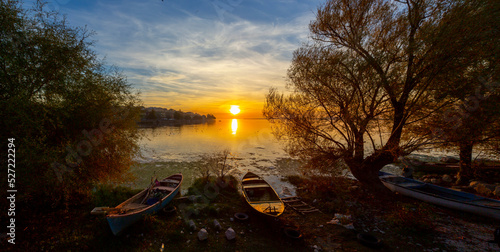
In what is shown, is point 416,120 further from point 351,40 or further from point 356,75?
point 351,40

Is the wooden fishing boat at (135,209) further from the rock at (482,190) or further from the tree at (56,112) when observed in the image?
the rock at (482,190)

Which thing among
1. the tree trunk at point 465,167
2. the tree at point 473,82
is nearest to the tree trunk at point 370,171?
the tree at point 473,82

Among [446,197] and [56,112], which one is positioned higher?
[56,112]

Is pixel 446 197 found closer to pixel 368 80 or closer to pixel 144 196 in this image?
pixel 368 80

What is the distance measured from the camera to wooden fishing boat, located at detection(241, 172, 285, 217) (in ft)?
29.5

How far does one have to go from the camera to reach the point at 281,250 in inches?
284

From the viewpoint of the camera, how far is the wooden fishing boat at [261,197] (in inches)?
354

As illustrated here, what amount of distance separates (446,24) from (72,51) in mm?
16676

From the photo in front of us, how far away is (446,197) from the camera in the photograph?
10.8 m

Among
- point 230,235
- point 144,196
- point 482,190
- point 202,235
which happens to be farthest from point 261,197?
point 482,190

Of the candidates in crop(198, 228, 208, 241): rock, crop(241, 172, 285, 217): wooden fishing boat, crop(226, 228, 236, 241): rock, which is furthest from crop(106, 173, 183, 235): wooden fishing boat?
crop(241, 172, 285, 217): wooden fishing boat

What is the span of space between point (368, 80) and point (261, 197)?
30.1 feet

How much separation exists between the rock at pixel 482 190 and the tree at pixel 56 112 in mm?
22226

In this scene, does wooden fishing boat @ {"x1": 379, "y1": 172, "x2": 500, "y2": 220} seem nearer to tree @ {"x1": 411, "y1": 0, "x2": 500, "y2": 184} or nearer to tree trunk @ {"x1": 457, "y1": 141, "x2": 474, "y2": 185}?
tree trunk @ {"x1": 457, "y1": 141, "x2": 474, "y2": 185}
